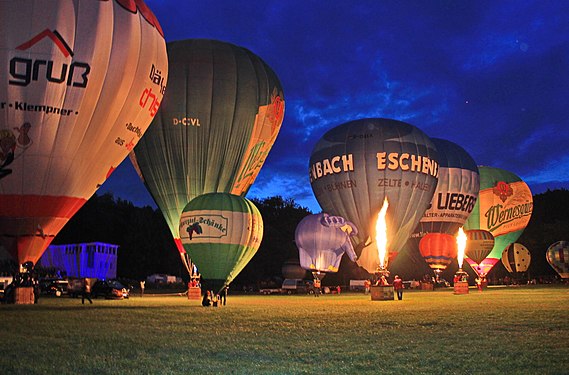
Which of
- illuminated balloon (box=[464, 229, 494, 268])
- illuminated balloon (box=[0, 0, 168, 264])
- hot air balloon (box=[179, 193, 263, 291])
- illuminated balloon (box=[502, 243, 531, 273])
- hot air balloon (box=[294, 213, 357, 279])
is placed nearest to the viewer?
illuminated balloon (box=[0, 0, 168, 264])

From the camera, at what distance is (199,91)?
28.5 meters

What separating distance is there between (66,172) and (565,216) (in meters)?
77.4

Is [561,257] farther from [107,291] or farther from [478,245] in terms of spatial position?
[107,291]

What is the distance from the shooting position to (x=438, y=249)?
40844mm

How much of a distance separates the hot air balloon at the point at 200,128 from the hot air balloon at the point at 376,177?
368 inches

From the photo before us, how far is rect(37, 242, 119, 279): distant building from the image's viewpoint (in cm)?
5388

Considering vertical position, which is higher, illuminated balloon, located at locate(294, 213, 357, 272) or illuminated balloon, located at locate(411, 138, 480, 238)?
illuminated balloon, located at locate(411, 138, 480, 238)

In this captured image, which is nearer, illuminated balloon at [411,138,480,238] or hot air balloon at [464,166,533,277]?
illuminated balloon at [411,138,480,238]

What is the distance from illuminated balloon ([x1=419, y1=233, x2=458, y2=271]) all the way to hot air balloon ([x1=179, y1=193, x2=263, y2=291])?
20.1 metres

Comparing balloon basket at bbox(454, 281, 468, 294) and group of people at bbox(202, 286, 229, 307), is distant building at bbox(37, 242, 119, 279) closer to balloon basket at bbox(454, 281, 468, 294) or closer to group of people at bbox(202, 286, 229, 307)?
balloon basket at bbox(454, 281, 468, 294)

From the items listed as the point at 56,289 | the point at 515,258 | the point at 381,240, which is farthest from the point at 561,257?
the point at 56,289

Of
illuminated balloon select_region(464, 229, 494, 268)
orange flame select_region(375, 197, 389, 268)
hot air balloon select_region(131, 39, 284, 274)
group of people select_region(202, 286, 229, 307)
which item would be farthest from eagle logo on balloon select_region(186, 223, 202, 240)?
illuminated balloon select_region(464, 229, 494, 268)

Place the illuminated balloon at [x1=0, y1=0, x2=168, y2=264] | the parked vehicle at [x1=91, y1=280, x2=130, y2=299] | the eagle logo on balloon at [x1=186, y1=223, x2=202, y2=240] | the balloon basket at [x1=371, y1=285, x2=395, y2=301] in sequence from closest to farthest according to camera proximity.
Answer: the illuminated balloon at [x1=0, y1=0, x2=168, y2=264] → the eagle logo on balloon at [x1=186, y1=223, x2=202, y2=240] → the balloon basket at [x1=371, y1=285, x2=395, y2=301] → the parked vehicle at [x1=91, y1=280, x2=130, y2=299]

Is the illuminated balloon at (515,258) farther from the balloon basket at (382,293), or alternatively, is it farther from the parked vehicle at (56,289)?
the parked vehicle at (56,289)
